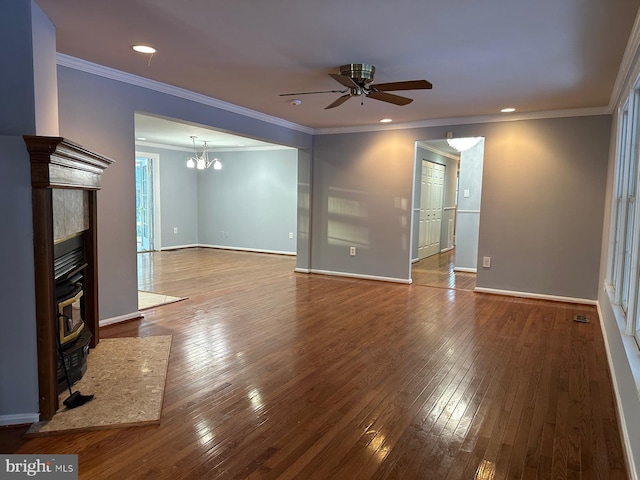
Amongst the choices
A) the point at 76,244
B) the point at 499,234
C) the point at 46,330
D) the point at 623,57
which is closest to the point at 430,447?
the point at 46,330

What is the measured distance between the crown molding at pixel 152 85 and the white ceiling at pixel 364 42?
88 mm

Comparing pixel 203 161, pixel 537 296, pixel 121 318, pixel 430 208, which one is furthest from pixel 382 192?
pixel 203 161

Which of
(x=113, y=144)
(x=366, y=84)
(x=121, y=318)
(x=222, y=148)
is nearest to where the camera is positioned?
(x=366, y=84)

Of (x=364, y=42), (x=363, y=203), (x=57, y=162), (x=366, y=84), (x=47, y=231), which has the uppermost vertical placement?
(x=364, y=42)

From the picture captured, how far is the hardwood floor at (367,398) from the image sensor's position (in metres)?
1.97

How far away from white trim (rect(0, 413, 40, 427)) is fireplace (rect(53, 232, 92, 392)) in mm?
267

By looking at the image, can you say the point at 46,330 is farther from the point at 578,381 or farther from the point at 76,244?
the point at 578,381

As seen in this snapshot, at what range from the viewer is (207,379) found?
9.32 ft

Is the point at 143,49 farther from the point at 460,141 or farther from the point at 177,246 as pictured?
the point at 177,246

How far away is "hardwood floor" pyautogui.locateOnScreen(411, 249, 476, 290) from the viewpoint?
6.23 m

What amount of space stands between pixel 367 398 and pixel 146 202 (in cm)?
818

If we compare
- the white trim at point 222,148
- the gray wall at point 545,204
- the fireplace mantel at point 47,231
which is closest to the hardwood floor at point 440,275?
the gray wall at point 545,204

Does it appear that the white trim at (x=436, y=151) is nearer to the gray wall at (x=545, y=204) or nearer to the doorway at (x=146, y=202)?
the gray wall at (x=545, y=204)

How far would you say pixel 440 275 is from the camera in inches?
274
